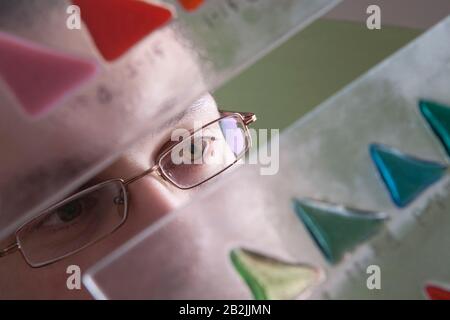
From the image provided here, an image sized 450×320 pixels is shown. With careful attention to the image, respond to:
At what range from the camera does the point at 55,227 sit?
0.33 metres

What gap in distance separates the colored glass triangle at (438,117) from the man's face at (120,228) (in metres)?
0.17

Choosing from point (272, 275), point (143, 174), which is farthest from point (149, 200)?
point (272, 275)

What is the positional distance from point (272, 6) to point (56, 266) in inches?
8.9

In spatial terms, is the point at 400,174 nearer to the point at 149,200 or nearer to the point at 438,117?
the point at 438,117

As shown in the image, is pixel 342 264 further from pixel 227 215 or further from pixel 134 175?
pixel 134 175

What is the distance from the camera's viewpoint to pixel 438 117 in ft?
0.80

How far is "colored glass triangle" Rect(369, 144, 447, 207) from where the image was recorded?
237 mm

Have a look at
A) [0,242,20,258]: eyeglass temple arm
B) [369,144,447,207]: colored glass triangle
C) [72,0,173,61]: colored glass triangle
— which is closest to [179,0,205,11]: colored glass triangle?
[72,0,173,61]: colored glass triangle

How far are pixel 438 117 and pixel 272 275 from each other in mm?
125

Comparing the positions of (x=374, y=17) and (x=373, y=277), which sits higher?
(x=374, y=17)

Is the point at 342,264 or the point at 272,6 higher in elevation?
the point at 272,6

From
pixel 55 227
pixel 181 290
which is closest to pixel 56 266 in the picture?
pixel 55 227

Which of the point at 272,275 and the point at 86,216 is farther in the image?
the point at 86,216

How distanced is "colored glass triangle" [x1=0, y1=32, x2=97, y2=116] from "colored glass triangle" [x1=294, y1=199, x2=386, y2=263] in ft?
Answer: 0.40
